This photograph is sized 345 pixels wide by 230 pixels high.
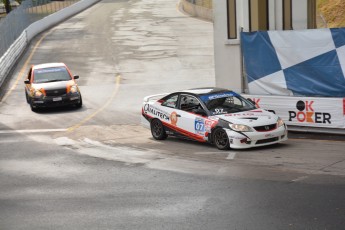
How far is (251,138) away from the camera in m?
15.6

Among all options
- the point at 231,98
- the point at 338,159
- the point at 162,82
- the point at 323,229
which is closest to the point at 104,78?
the point at 162,82

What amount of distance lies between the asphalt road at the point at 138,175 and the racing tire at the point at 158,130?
0.19 meters

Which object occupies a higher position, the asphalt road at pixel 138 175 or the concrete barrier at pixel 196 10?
the concrete barrier at pixel 196 10

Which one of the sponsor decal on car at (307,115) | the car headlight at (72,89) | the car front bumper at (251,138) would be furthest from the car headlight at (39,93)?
the car front bumper at (251,138)

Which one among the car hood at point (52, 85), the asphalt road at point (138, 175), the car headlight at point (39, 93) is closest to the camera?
the asphalt road at point (138, 175)

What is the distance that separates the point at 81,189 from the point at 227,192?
269 centimetres

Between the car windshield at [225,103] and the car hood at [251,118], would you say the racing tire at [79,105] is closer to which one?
the car windshield at [225,103]

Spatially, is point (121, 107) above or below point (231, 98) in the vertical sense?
below

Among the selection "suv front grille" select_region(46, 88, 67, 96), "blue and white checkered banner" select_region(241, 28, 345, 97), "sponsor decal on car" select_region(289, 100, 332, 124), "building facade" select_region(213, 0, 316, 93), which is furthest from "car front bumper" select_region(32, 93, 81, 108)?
"sponsor decal on car" select_region(289, 100, 332, 124)

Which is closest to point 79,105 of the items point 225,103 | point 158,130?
point 158,130

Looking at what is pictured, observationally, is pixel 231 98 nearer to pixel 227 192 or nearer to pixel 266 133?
pixel 266 133

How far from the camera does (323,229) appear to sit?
29.1 ft

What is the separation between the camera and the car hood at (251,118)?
15.9 m

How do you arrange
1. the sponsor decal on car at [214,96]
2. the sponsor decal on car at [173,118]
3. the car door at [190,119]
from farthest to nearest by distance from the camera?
the sponsor decal on car at [173,118]
the sponsor decal on car at [214,96]
the car door at [190,119]
